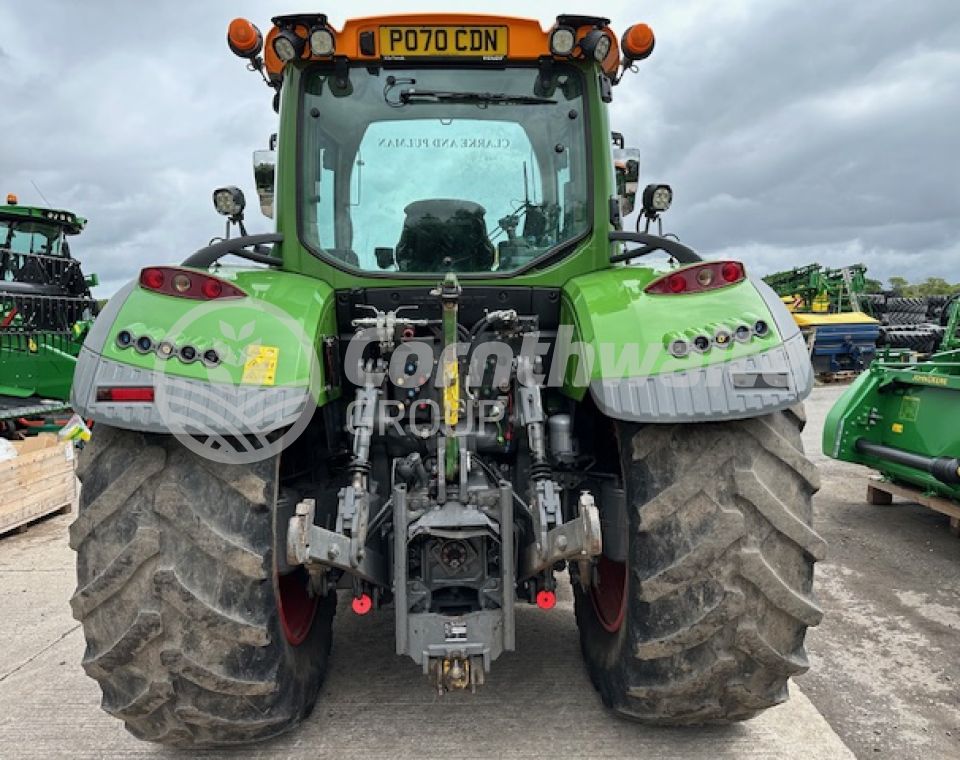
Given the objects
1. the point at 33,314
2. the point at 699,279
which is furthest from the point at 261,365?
the point at 33,314

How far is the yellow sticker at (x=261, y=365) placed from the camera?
2061 mm

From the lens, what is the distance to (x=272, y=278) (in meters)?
2.61

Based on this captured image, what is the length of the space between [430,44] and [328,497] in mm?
1728

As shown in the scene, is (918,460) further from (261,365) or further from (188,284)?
(188,284)

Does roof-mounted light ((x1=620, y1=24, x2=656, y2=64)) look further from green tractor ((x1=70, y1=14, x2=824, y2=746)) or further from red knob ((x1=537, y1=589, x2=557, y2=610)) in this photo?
red knob ((x1=537, y1=589, x2=557, y2=610))

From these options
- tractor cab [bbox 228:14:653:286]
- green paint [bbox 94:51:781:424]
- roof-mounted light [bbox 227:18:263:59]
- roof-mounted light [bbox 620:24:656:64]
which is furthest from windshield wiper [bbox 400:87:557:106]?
roof-mounted light [bbox 227:18:263:59]

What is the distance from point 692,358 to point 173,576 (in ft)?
5.06

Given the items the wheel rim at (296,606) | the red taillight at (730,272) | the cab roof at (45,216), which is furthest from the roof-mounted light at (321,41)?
the cab roof at (45,216)

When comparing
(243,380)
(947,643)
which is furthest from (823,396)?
(243,380)

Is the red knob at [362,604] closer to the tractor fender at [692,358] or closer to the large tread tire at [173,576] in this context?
the large tread tire at [173,576]

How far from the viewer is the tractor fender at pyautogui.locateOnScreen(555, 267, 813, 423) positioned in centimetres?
202

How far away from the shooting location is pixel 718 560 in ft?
6.71

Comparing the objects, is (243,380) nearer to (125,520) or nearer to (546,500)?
(125,520)

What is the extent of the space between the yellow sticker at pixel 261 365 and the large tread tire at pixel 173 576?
0.80 ft
